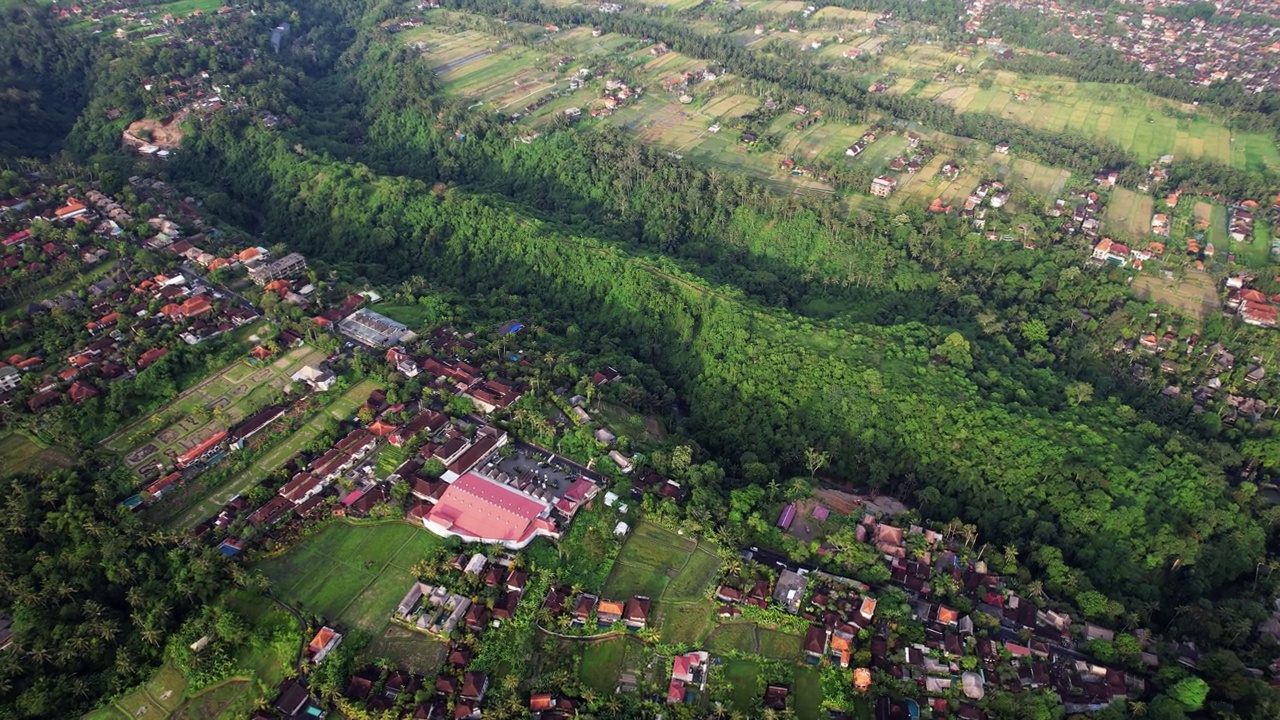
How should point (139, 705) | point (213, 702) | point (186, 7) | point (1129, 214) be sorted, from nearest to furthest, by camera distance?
point (139, 705)
point (213, 702)
point (1129, 214)
point (186, 7)

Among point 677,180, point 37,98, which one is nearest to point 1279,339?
point 677,180

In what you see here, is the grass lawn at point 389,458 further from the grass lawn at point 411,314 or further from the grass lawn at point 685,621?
the grass lawn at point 685,621

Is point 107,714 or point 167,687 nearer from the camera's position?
point 107,714

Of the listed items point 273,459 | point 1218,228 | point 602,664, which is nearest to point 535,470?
point 602,664

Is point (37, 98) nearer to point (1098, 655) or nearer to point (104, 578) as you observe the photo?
point (104, 578)

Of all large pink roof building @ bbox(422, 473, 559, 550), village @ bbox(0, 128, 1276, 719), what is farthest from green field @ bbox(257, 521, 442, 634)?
large pink roof building @ bbox(422, 473, 559, 550)

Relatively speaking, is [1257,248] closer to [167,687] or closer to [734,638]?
[734,638]

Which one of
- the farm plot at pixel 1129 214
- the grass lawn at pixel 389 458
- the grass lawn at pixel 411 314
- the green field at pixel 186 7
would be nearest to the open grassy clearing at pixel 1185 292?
the farm plot at pixel 1129 214
